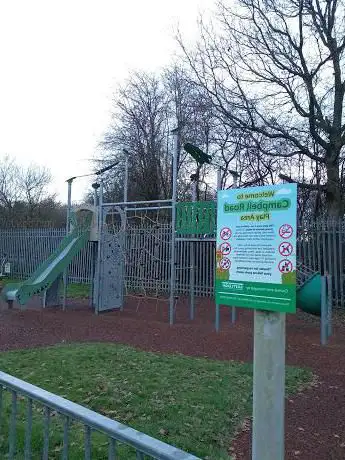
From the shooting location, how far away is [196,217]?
10773 mm

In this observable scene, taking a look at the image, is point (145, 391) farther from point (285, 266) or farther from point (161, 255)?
point (161, 255)

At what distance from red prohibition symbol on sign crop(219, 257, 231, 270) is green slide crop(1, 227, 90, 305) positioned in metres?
10.1

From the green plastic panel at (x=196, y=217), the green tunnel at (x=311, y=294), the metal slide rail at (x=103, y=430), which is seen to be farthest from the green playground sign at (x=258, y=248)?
the green plastic panel at (x=196, y=217)

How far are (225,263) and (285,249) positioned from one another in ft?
1.31

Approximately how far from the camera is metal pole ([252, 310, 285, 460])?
2.35 metres

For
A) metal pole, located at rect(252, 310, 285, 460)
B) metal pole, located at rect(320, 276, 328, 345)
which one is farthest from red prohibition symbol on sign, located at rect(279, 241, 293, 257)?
metal pole, located at rect(320, 276, 328, 345)

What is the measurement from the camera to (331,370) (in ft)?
22.4

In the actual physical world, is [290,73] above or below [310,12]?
below

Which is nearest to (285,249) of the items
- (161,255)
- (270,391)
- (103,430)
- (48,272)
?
(270,391)

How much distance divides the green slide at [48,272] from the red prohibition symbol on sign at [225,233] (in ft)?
33.1

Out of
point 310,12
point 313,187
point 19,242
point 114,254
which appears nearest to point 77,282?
point 19,242

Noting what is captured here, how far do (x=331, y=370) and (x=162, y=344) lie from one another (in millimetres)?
2924

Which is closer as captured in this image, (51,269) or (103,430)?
(103,430)

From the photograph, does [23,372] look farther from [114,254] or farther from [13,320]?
[114,254]
